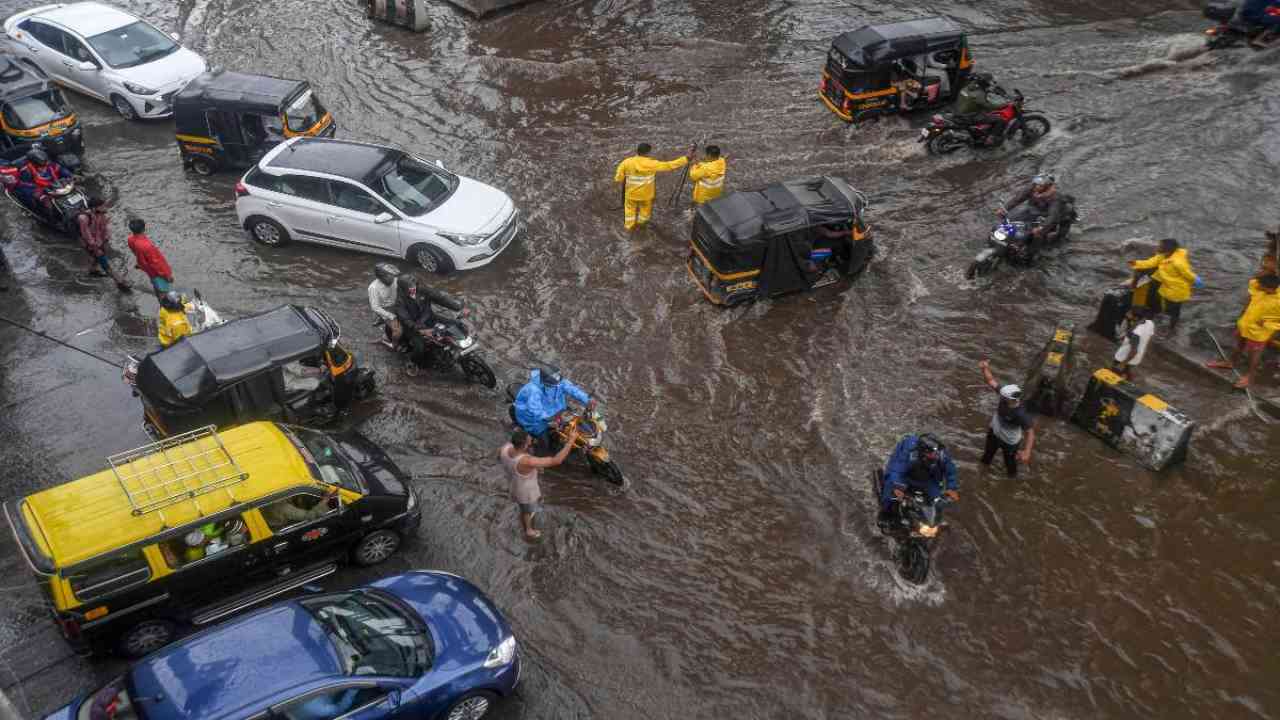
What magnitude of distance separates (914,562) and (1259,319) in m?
Answer: 5.46

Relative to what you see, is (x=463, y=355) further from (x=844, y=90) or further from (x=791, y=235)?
(x=844, y=90)

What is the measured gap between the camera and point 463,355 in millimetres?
11289

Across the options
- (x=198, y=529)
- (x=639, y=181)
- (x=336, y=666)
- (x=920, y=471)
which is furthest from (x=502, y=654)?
(x=639, y=181)

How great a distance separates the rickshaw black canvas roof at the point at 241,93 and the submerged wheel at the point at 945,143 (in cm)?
1143

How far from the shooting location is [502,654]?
7535 millimetres

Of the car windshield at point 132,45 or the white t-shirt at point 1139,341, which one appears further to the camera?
the car windshield at point 132,45

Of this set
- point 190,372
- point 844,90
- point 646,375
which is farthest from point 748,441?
point 844,90

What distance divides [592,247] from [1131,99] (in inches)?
444

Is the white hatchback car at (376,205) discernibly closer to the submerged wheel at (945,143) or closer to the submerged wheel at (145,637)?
the submerged wheel at (145,637)

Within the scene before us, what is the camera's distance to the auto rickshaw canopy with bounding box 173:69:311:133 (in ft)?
50.7

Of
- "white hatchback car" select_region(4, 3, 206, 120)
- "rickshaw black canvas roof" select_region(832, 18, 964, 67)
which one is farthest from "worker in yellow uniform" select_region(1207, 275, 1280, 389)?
"white hatchback car" select_region(4, 3, 206, 120)

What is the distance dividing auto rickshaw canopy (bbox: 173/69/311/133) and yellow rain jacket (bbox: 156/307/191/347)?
19.2ft

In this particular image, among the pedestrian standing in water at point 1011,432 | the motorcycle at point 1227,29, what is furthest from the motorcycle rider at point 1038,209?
the motorcycle at point 1227,29

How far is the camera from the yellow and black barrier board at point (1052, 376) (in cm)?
1045
